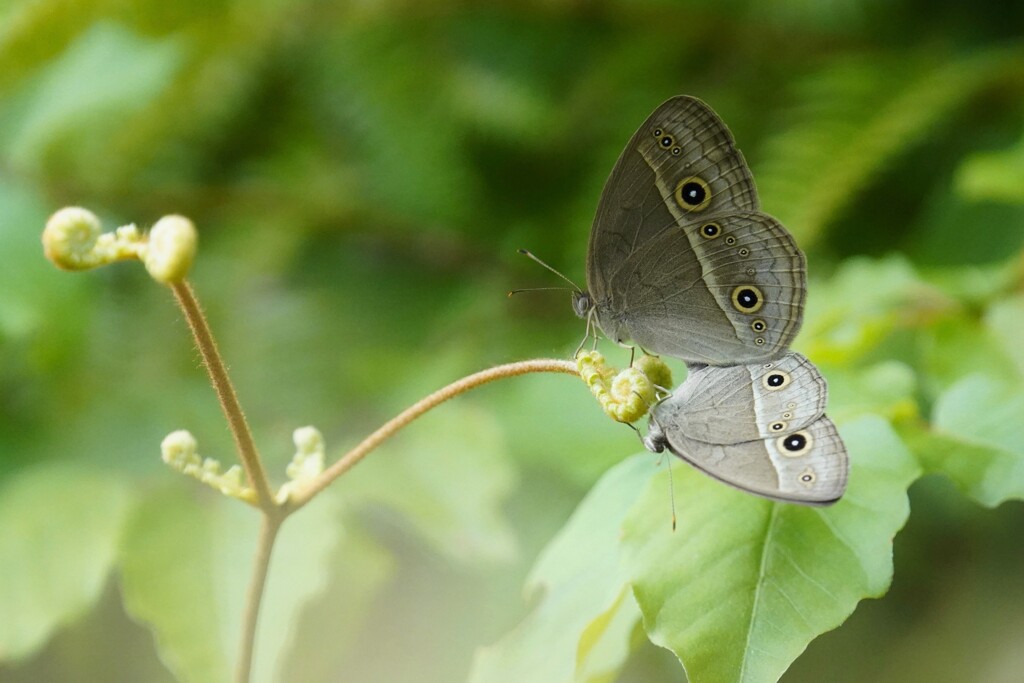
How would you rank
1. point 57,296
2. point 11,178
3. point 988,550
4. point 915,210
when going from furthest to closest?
point 915,210
point 988,550
point 11,178
point 57,296

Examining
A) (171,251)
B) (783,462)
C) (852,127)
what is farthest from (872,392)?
(852,127)

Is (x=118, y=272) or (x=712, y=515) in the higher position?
(x=712, y=515)

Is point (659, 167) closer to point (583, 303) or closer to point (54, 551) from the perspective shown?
point (583, 303)

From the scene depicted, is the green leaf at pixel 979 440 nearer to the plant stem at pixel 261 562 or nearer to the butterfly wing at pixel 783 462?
the butterfly wing at pixel 783 462

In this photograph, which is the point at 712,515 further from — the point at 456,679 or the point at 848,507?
the point at 456,679

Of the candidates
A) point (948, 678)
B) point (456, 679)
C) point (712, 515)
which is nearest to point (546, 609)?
point (712, 515)

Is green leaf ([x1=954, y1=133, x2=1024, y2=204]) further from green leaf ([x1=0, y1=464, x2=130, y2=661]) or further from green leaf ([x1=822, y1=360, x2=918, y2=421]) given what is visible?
green leaf ([x1=0, y1=464, x2=130, y2=661])
